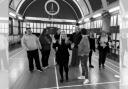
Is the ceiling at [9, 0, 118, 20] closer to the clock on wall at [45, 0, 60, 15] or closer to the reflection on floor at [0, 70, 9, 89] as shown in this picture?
the clock on wall at [45, 0, 60, 15]

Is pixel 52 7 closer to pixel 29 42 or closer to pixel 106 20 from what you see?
Result: pixel 106 20

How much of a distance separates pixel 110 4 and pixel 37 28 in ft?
57.8

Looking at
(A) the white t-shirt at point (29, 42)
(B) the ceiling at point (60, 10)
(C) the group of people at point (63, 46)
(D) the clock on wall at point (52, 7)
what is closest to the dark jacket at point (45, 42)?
(C) the group of people at point (63, 46)

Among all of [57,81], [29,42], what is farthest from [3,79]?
[29,42]

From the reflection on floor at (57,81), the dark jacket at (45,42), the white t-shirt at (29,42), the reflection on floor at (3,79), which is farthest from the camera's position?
the dark jacket at (45,42)

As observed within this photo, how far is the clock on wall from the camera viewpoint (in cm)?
2626

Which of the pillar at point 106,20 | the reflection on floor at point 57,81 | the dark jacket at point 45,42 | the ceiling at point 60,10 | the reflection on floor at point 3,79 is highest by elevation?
the ceiling at point 60,10

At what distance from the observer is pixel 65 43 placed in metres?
4.40

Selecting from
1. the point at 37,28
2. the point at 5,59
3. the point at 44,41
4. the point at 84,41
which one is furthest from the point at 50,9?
the point at 5,59

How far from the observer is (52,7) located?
87.7 feet

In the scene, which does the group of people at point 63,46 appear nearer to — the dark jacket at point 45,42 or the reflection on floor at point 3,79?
the dark jacket at point 45,42

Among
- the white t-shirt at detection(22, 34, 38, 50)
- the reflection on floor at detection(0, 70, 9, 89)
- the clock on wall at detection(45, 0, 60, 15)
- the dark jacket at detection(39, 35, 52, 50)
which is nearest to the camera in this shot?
the reflection on floor at detection(0, 70, 9, 89)

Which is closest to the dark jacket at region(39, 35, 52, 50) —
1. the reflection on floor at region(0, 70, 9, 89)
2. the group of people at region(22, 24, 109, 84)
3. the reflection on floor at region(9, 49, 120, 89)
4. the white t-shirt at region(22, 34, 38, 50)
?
the group of people at region(22, 24, 109, 84)

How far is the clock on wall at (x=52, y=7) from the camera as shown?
26.3 meters
